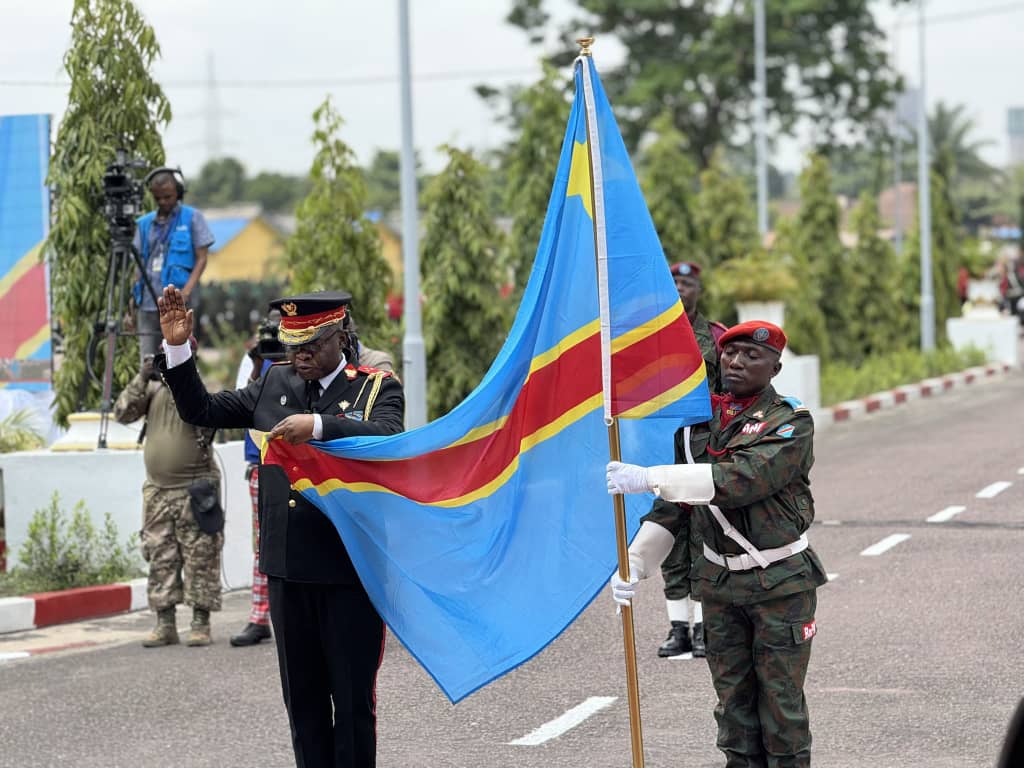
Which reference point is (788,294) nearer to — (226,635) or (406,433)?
(226,635)

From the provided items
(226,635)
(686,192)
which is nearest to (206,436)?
(226,635)

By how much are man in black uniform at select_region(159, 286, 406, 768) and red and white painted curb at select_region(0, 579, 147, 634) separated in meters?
5.02

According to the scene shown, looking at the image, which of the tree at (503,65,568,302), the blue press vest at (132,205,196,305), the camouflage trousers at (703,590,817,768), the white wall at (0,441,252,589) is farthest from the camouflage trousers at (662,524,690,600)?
the tree at (503,65,568,302)

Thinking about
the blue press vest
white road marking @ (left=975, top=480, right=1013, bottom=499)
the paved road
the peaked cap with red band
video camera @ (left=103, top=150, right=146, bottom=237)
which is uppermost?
video camera @ (left=103, top=150, right=146, bottom=237)

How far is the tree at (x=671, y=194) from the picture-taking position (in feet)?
73.5

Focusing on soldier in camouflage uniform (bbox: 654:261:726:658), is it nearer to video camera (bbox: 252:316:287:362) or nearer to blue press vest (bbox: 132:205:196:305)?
video camera (bbox: 252:316:287:362)

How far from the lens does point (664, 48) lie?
44.9 metres

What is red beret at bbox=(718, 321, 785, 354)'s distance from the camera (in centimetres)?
543

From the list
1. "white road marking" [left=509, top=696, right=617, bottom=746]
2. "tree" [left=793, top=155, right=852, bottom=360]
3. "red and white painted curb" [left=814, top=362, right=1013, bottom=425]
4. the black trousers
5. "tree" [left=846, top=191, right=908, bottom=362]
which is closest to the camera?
the black trousers

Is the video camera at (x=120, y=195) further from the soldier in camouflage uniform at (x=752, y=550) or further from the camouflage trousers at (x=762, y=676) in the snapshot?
the camouflage trousers at (x=762, y=676)

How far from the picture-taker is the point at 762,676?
538cm

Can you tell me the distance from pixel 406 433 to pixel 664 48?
40261 millimetres

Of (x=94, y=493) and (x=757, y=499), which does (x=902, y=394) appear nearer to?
(x=94, y=493)

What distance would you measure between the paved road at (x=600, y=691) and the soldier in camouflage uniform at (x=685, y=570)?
17cm
